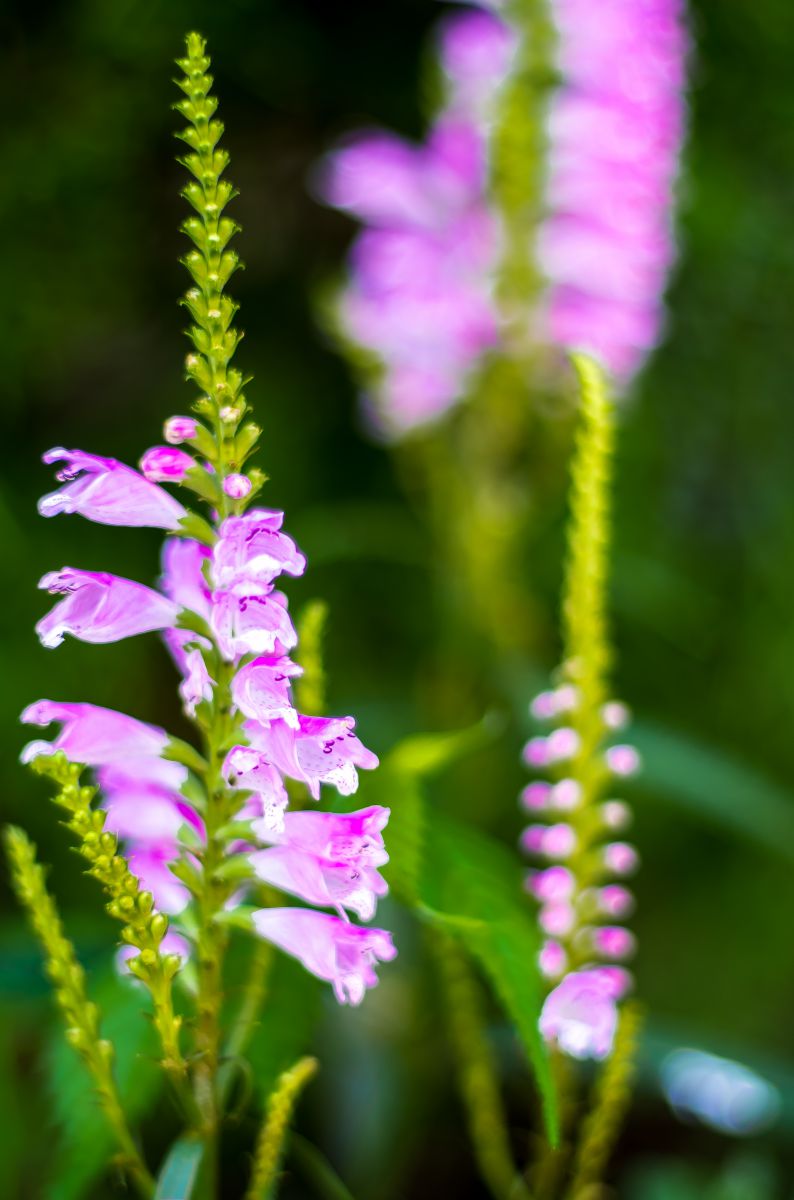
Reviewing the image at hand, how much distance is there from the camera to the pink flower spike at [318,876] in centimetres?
40

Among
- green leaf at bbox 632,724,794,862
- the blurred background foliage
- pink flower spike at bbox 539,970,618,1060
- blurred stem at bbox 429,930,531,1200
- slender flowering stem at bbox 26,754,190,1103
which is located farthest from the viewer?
the blurred background foliage

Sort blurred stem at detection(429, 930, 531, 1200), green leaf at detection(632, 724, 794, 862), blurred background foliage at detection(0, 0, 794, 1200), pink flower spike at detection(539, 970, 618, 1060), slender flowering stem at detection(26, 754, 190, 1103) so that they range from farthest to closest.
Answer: blurred background foliage at detection(0, 0, 794, 1200)
green leaf at detection(632, 724, 794, 862)
blurred stem at detection(429, 930, 531, 1200)
pink flower spike at detection(539, 970, 618, 1060)
slender flowering stem at detection(26, 754, 190, 1103)

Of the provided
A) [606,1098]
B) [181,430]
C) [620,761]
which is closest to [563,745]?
[620,761]

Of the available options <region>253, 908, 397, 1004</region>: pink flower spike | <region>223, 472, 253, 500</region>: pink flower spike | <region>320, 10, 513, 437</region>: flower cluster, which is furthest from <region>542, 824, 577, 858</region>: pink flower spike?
<region>320, 10, 513, 437</region>: flower cluster

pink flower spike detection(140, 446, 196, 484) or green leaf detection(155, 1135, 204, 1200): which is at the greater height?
pink flower spike detection(140, 446, 196, 484)

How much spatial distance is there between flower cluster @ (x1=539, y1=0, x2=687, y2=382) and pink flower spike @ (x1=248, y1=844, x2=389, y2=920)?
68 cm

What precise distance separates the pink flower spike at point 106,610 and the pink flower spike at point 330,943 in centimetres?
10

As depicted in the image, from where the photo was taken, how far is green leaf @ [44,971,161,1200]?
1.59 ft

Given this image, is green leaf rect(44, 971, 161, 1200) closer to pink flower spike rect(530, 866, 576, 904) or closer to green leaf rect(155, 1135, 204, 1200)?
green leaf rect(155, 1135, 204, 1200)

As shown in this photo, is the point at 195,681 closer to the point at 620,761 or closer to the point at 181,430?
the point at 181,430

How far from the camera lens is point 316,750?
392 millimetres

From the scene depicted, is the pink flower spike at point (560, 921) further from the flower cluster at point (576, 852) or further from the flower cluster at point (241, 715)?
the flower cluster at point (241, 715)

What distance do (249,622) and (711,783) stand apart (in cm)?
52

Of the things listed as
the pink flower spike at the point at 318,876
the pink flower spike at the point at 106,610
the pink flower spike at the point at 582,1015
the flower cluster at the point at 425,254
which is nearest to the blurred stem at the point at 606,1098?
the pink flower spike at the point at 582,1015
